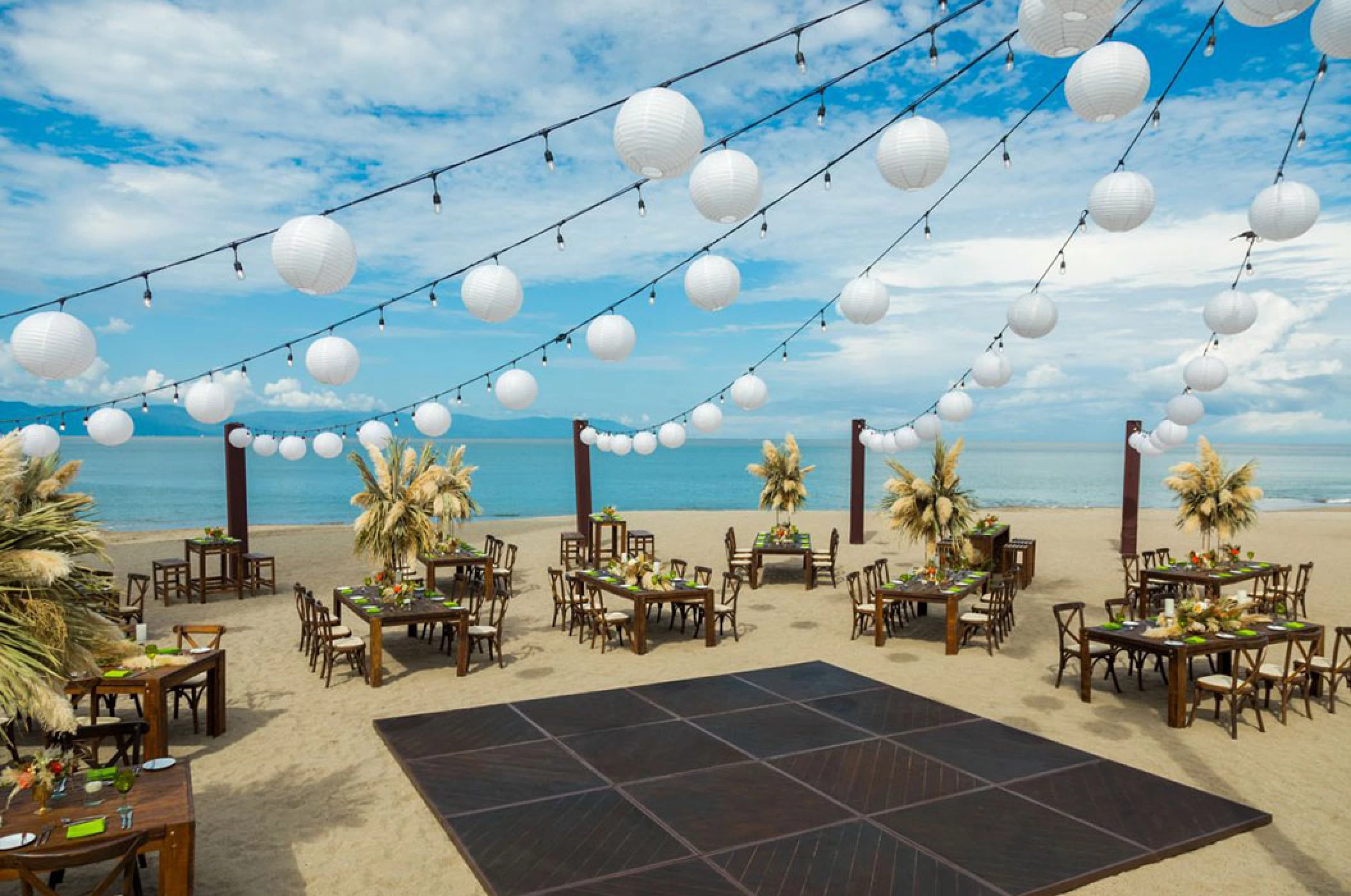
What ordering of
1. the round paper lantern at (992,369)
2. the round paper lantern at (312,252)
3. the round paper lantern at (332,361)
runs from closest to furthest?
the round paper lantern at (312,252) → the round paper lantern at (332,361) → the round paper lantern at (992,369)

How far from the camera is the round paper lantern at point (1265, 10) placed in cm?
371

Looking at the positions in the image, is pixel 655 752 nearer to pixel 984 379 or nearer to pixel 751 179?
pixel 751 179

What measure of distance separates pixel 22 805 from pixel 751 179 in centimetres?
524

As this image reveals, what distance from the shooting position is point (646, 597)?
11031mm

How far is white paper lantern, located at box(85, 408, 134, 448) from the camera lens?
10873mm

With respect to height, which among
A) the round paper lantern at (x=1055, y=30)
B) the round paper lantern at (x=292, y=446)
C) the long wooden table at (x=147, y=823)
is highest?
the round paper lantern at (x=1055, y=30)

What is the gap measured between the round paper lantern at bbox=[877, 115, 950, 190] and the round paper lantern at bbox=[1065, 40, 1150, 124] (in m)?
0.73

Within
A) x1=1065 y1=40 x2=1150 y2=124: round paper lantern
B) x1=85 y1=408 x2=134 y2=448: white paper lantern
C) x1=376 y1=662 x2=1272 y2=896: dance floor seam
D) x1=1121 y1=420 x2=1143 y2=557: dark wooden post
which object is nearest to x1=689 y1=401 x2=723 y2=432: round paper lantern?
x1=376 y1=662 x2=1272 y2=896: dance floor seam

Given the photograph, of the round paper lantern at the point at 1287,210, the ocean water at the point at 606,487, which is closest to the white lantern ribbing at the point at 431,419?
the round paper lantern at the point at 1287,210

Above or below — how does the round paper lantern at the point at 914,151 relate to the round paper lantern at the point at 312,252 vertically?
above

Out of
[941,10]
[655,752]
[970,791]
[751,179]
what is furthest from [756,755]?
[941,10]

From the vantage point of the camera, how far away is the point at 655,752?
7344 mm

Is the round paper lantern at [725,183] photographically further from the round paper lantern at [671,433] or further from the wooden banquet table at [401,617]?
the round paper lantern at [671,433]

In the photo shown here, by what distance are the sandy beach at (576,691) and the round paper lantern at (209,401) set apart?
3060mm
